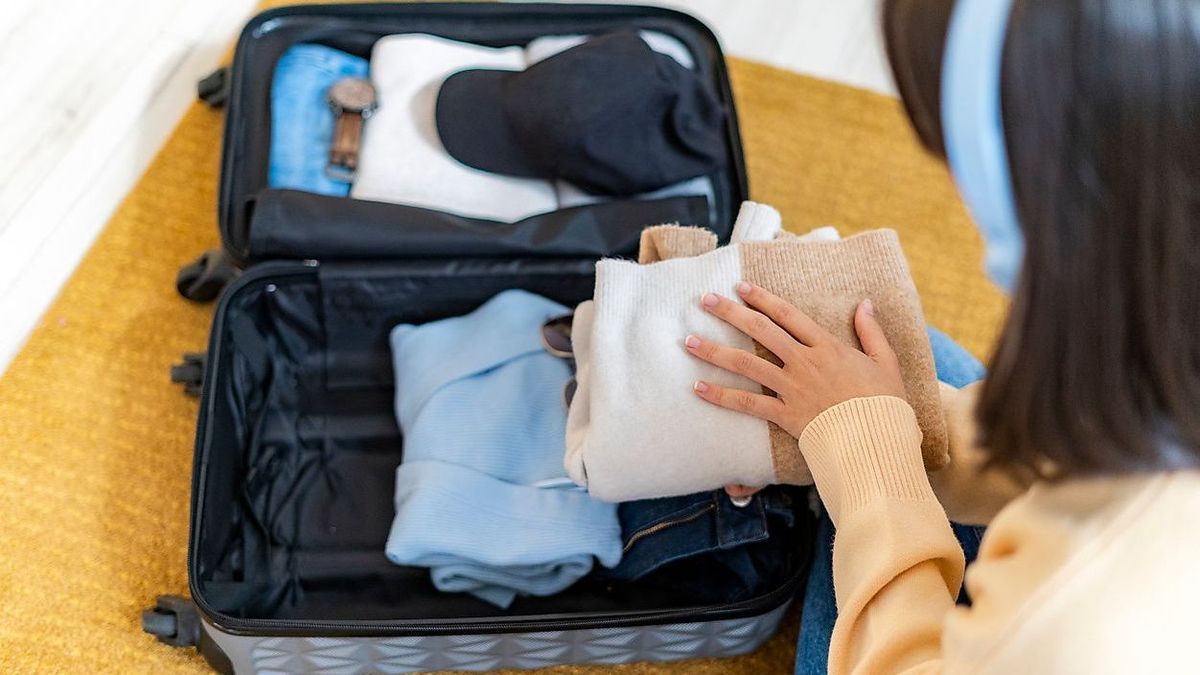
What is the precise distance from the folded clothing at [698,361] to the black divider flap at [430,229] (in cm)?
19

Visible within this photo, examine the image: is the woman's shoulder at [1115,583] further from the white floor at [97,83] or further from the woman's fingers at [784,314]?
the white floor at [97,83]

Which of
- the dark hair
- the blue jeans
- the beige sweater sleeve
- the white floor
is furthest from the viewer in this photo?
the white floor

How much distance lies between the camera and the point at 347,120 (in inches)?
47.5

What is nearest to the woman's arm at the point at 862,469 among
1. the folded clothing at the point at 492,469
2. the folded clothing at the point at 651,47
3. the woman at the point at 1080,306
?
the woman at the point at 1080,306

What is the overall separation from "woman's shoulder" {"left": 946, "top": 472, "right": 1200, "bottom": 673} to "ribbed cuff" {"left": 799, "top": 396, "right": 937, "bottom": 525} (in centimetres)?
23

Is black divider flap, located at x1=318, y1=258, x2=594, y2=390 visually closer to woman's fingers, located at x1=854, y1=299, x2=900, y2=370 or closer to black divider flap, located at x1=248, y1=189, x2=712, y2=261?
black divider flap, located at x1=248, y1=189, x2=712, y2=261

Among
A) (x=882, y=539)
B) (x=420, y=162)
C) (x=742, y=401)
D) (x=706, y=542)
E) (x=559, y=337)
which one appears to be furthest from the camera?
(x=420, y=162)

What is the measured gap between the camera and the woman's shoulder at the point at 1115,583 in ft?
1.60

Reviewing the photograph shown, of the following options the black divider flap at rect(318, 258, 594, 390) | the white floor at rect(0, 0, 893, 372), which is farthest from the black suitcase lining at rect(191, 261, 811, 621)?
the white floor at rect(0, 0, 893, 372)

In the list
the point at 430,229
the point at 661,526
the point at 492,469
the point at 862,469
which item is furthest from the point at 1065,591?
the point at 430,229

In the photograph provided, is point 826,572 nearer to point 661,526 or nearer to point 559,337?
point 661,526

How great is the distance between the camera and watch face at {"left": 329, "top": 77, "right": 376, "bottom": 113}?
3.96ft

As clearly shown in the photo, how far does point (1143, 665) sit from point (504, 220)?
81cm

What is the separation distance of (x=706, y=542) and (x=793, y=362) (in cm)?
20
